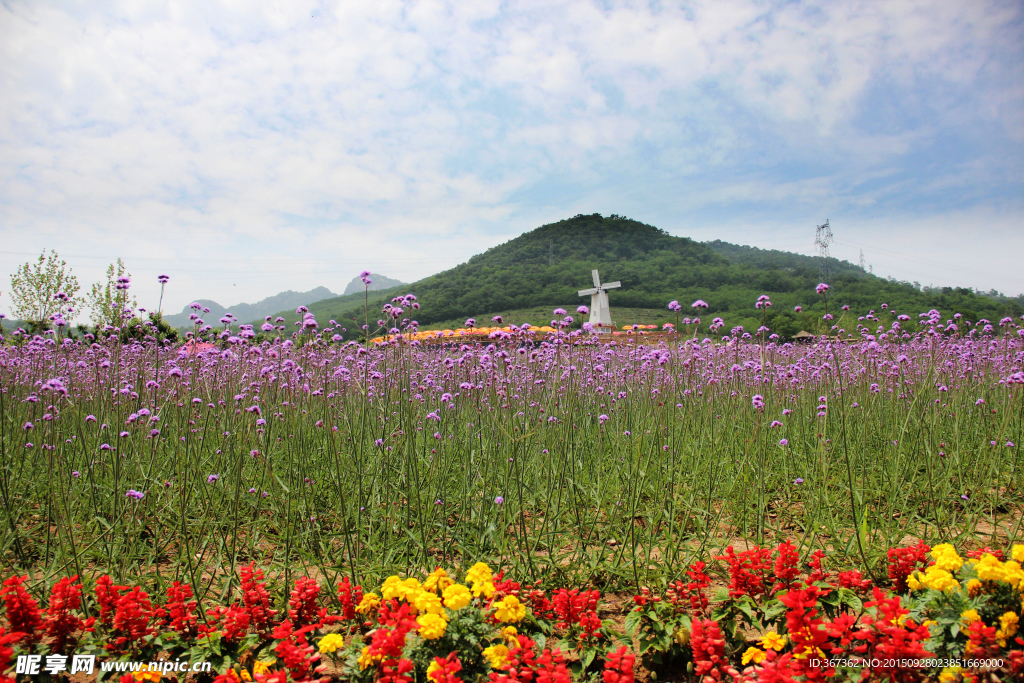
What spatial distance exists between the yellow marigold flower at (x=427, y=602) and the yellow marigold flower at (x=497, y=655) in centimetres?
24

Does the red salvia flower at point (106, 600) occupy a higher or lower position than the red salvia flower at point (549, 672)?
higher

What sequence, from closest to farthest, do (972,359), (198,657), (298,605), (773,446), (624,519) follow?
1. (198,657)
2. (298,605)
3. (624,519)
4. (773,446)
5. (972,359)

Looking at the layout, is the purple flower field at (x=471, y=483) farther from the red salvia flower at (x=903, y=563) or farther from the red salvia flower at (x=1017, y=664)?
the red salvia flower at (x=1017, y=664)

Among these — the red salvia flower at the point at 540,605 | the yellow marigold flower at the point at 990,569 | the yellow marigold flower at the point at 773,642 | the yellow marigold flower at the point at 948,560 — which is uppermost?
the yellow marigold flower at the point at 990,569

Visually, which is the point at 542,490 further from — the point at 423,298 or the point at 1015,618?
the point at 423,298

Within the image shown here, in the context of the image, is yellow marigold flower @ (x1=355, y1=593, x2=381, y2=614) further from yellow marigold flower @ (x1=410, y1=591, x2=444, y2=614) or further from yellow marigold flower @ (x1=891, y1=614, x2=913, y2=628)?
yellow marigold flower @ (x1=891, y1=614, x2=913, y2=628)

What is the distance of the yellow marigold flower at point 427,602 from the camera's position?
193 cm

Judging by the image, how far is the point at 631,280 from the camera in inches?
2076

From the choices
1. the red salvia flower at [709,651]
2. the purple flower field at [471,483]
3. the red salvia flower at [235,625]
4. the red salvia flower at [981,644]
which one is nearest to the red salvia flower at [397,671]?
the red salvia flower at [235,625]

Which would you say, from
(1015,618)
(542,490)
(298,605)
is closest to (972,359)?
(1015,618)

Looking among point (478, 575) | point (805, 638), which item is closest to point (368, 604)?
point (478, 575)

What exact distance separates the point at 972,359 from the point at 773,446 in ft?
9.43

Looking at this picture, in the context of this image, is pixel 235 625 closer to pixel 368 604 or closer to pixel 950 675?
pixel 368 604

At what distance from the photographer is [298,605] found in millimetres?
2182
